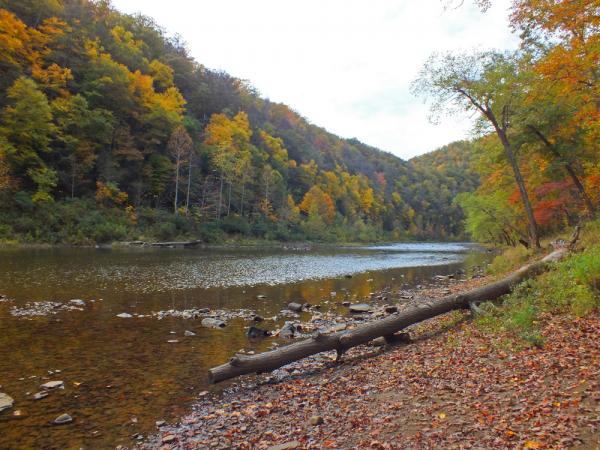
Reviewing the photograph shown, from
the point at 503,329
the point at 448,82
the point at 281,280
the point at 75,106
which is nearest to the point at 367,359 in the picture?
the point at 503,329

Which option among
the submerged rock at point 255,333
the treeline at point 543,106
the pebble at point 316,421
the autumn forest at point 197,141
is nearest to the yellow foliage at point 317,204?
the autumn forest at point 197,141

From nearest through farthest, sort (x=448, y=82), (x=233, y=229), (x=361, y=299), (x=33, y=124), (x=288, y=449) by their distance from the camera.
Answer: (x=288, y=449) → (x=361, y=299) → (x=448, y=82) → (x=33, y=124) → (x=233, y=229)

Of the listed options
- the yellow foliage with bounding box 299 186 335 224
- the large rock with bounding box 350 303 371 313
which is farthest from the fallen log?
the yellow foliage with bounding box 299 186 335 224

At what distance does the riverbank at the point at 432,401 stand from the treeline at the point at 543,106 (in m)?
11.4

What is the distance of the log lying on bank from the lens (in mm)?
8195

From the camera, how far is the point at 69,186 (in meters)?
49.4

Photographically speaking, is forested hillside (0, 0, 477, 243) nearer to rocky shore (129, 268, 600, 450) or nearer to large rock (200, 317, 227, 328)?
large rock (200, 317, 227, 328)

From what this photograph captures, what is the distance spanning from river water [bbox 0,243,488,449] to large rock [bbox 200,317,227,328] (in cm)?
36

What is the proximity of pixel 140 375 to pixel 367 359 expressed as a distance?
5.45 m

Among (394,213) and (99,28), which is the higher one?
(99,28)

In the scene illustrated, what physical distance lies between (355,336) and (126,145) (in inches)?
2275

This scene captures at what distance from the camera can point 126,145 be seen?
188ft

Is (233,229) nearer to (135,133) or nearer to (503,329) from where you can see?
(135,133)

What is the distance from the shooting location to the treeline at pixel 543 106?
1445 centimetres
